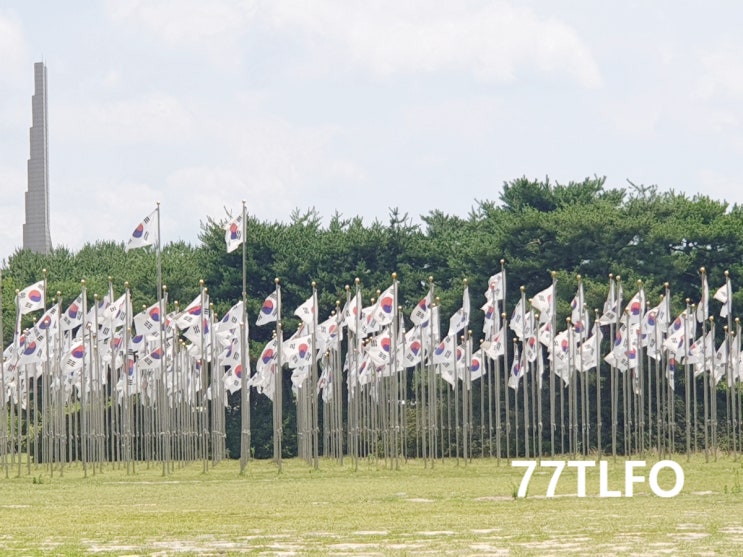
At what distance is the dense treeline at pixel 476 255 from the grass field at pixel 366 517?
107 feet

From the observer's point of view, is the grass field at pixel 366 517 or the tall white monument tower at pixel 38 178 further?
the tall white monument tower at pixel 38 178

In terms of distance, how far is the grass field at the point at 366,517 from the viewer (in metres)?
22.2

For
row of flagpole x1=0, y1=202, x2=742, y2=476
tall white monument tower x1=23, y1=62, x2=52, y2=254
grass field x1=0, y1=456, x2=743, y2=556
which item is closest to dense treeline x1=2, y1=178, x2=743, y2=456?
row of flagpole x1=0, y1=202, x2=742, y2=476

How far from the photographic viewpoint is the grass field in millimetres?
22234

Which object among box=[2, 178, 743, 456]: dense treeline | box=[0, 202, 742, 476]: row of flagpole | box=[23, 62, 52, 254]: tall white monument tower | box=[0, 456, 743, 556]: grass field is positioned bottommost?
box=[0, 456, 743, 556]: grass field

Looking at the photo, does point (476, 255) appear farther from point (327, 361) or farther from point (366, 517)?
point (366, 517)

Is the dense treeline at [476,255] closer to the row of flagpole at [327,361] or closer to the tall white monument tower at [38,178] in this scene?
the row of flagpole at [327,361]

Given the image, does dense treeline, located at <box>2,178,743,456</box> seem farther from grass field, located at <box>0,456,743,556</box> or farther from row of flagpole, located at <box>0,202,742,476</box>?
grass field, located at <box>0,456,743,556</box>

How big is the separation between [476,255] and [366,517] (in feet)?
174

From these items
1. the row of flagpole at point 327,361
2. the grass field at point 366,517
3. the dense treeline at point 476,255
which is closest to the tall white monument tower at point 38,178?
the dense treeline at point 476,255

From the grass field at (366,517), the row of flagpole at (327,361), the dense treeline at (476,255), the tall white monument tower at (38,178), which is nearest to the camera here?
the grass field at (366,517)

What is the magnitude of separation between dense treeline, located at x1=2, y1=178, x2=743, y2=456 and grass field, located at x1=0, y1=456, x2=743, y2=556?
107ft

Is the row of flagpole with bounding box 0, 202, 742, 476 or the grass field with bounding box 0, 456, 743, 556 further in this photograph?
the row of flagpole with bounding box 0, 202, 742, 476

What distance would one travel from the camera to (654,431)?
238 feet
